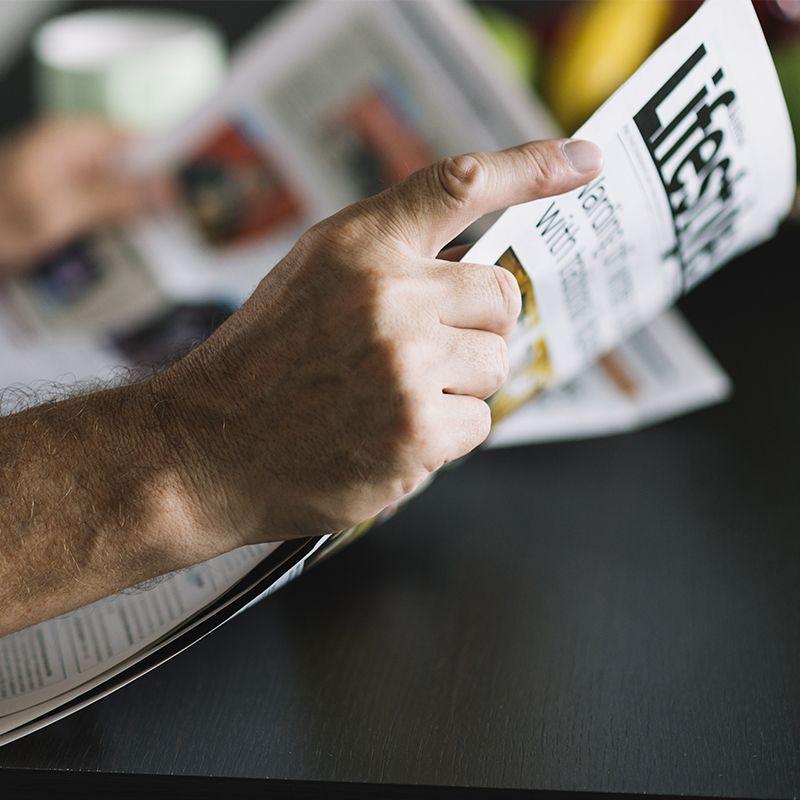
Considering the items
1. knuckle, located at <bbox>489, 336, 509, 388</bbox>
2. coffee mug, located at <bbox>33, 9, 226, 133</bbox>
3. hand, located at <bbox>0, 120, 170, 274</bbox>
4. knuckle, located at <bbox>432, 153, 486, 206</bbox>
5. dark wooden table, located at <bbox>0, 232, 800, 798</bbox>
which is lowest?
dark wooden table, located at <bbox>0, 232, 800, 798</bbox>

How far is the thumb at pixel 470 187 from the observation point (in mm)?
363

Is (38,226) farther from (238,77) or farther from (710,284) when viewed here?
(710,284)

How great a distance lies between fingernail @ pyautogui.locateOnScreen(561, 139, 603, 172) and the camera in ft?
1.24

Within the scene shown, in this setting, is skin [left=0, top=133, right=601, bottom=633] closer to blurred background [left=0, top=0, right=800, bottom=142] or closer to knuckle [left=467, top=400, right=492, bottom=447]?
knuckle [left=467, top=400, right=492, bottom=447]

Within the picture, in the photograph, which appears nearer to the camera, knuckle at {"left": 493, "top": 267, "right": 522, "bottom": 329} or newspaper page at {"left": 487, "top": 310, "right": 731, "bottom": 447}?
knuckle at {"left": 493, "top": 267, "right": 522, "bottom": 329}

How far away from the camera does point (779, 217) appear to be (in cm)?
53

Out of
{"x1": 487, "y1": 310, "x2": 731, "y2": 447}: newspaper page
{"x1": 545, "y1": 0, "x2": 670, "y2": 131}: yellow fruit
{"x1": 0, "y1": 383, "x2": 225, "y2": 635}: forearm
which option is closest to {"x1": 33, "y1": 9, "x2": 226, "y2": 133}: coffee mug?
{"x1": 545, "y1": 0, "x2": 670, "y2": 131}: yellow fruit

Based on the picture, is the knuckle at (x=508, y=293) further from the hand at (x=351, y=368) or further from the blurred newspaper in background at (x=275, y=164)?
the blurred newspaper in background at (x=275, y=164)

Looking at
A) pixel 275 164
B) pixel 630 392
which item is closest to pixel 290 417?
pixel 630 392

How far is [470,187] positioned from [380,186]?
38cm

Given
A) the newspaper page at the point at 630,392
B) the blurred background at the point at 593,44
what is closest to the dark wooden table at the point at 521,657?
the newspaper page at the point at 630,392

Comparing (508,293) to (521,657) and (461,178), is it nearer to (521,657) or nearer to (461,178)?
(461,178)

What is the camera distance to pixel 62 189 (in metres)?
0.84

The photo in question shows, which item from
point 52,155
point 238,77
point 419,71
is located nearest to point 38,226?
point 52,155
